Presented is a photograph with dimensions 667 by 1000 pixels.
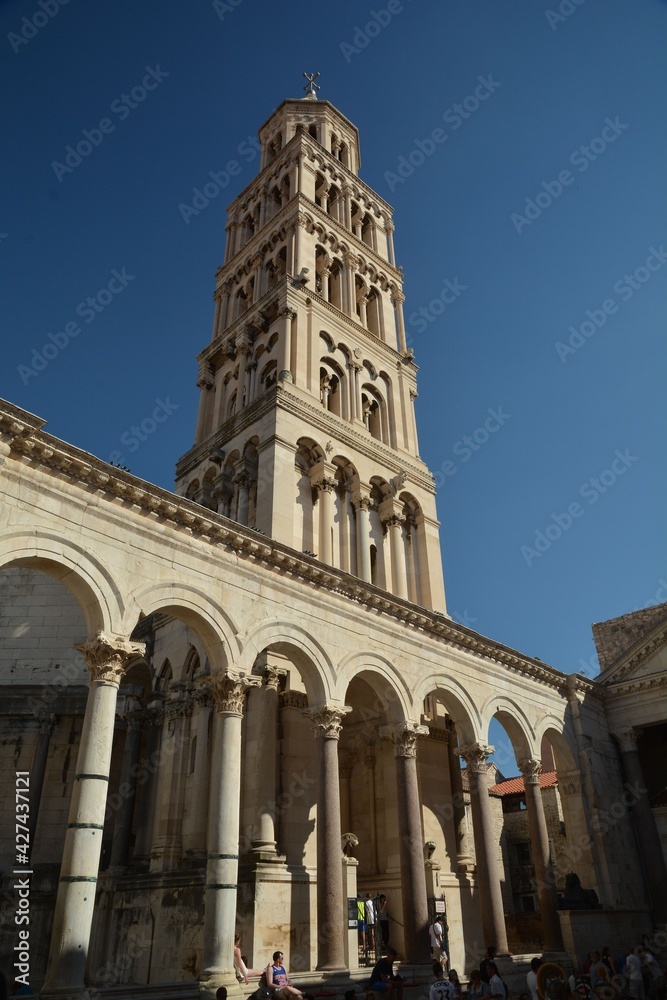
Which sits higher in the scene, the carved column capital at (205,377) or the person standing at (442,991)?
the carved column capital at (205,377)

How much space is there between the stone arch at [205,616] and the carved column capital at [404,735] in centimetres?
593

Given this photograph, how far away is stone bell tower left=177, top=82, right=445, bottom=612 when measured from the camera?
26750 millimetres

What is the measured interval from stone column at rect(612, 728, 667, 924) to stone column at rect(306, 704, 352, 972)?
14277mm

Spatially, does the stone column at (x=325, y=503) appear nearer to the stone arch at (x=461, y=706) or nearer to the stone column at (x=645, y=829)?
the stone arch at (x=461, y=706)

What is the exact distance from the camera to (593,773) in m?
25.8

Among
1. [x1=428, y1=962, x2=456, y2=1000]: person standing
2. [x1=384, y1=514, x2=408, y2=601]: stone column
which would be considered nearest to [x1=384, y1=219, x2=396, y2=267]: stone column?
[x1=384, y1=514, x2=408, y2=601]: stone column

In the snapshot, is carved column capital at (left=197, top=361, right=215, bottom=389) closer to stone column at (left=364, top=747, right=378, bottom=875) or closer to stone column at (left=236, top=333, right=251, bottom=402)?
stone column at (left=236, top=333, right=251, bottom=402)

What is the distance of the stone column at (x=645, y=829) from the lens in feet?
81.5

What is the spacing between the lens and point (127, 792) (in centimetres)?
2152

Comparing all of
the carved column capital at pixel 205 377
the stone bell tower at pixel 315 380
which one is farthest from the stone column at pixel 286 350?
the carved column capital at pixel 205 377

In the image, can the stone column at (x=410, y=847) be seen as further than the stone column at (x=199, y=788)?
No

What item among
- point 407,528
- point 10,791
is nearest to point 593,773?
point 407,528

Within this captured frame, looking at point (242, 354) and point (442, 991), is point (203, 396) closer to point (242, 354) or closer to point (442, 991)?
point (242, 354)

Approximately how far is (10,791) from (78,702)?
10.1 feet
